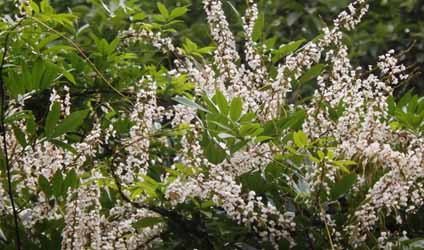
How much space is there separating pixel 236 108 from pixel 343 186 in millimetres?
275

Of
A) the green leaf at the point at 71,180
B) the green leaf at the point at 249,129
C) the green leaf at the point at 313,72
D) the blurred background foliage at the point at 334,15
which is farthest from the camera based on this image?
the blurred background foliage at the point at 334,15

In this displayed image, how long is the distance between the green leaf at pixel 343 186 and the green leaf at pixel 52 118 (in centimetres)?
62

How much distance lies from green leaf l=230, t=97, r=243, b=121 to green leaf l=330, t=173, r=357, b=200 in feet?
0.82

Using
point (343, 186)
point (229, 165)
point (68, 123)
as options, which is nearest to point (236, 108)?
point (229, 165)

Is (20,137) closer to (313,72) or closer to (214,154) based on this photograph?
(214,154)

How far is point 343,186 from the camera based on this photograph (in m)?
1.73

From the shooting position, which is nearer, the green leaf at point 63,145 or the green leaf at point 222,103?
the green leaf at point 222,103

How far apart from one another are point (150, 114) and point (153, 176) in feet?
0.76

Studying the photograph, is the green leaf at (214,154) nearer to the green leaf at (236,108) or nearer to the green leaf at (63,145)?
the green leaf at (236,108)

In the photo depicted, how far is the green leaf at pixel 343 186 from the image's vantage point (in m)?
1.72

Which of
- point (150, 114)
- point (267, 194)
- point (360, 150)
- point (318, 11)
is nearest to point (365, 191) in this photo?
point (360, 150)

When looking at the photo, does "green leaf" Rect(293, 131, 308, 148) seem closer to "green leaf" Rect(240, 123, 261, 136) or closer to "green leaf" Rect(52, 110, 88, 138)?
"green leaf" Rect(240, 123, 261, 136)

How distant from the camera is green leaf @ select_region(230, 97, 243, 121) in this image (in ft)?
5.59

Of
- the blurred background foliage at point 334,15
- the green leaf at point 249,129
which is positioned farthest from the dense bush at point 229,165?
the blurred background foliage at point 334,15
